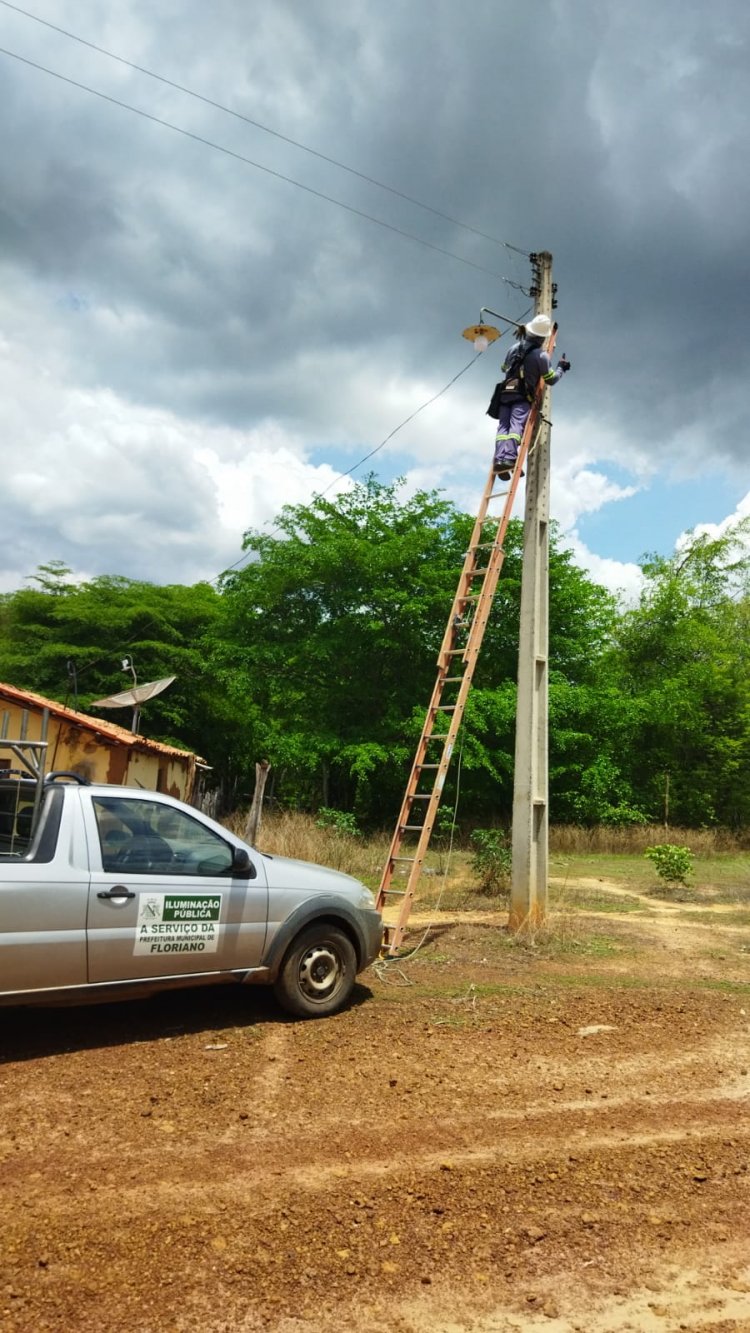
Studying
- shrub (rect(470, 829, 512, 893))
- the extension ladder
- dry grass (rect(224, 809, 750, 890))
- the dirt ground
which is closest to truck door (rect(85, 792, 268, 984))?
the dirt ground

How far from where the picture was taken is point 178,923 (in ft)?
20.5

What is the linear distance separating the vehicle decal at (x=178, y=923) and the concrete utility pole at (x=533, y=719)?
494 centimetres

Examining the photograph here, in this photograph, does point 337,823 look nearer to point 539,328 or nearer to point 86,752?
point 86,752

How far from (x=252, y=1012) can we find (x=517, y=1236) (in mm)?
3495

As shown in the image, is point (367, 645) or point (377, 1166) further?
point (367, 645)

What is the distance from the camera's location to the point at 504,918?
39.9 ft

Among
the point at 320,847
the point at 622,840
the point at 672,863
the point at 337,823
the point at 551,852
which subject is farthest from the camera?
the point at 622,840

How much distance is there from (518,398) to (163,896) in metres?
7.62

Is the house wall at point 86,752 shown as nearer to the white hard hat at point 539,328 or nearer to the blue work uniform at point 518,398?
the blue work uniform at point 518,398

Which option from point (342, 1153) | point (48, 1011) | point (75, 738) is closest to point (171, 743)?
point (75, 738)

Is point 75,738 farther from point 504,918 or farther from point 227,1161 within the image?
point 227,1161

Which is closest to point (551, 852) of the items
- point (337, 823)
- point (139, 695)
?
point (337, 823)

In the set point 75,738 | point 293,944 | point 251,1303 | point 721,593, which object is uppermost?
point 721,593

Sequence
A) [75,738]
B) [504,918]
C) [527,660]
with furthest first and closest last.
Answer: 1. [75,738]
2. [504,918]
3. [527,660]
